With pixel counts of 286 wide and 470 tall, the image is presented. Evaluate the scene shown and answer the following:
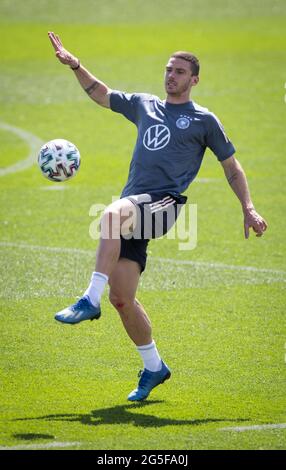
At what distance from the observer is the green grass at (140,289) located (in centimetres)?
839

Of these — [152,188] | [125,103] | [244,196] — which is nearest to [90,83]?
[125,103]

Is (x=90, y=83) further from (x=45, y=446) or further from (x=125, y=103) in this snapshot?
(x=45, y=446)

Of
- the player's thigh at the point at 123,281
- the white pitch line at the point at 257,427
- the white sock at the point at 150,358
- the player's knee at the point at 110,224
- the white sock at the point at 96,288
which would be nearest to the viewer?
the white pitch line at the point at 257,427

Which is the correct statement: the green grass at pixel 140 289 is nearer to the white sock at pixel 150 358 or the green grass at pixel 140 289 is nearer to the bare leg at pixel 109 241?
the white sock at pixel 150 358

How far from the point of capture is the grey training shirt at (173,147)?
9.17 m

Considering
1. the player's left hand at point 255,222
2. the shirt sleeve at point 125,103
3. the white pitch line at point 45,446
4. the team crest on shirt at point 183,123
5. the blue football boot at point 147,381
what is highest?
the shirt sleeve at point 125,103

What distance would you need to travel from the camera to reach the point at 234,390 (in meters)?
9.20

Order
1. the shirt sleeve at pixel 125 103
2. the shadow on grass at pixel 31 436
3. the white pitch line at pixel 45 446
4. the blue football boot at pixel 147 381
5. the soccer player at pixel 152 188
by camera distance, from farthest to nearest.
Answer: the shirt sleeve at pixel 125 103 → the blue football boot at pixel 147 381 → the soccer player at pixel 152 188 → the shadow on grass at pixel 31 436 → the white pitch line at pixel 45 446

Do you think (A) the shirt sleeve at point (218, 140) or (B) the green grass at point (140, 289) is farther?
(A) the shirt sleeve at point (218, 140)

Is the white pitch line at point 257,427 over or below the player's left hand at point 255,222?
below

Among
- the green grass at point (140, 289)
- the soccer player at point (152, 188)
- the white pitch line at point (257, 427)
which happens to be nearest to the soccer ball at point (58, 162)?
the soccer player at point (152, 188)

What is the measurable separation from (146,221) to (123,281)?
532 mm
